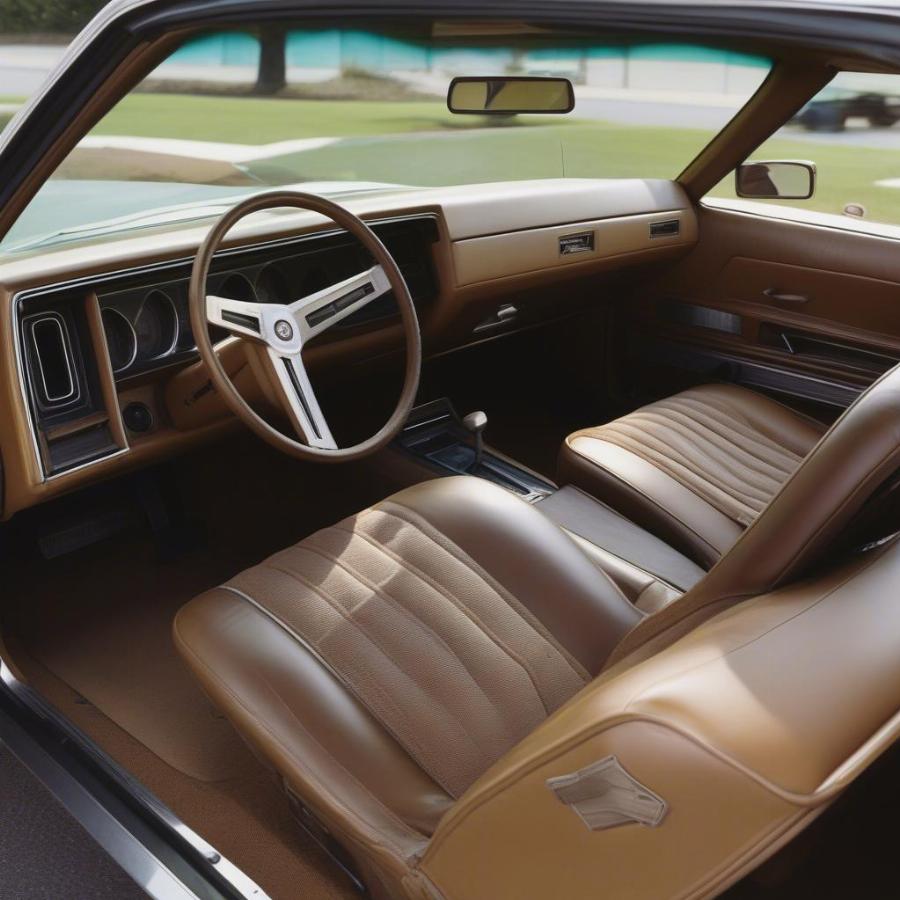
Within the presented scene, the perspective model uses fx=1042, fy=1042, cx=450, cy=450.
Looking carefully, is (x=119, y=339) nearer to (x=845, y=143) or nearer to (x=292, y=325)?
(x=292, y=325)

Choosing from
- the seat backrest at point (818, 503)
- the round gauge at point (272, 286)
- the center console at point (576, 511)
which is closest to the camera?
the seat backrest at point (818, 503)

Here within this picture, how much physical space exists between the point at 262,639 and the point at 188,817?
512 mm

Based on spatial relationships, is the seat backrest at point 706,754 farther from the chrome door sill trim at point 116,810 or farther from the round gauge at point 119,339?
the round gauge at point 119,339

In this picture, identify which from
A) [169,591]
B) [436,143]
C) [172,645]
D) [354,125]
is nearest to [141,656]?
[172,645]

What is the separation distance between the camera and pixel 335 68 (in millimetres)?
13945

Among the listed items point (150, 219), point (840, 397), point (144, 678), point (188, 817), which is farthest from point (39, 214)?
point (840, 397)

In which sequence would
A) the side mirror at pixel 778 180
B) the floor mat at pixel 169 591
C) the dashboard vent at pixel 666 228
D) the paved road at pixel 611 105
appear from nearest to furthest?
the floor mat at pixel 169 591 < the side mirror at pixel 778 180 < the dashboard vent at pixel 666 228 < the paved road at pixel 611 105

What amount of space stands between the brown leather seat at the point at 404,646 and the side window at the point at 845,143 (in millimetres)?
1275

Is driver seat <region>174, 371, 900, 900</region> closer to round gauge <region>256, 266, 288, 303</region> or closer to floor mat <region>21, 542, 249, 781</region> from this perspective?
floor mat <region>21, 542, 249, 781</region>

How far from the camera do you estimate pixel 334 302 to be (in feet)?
6.47

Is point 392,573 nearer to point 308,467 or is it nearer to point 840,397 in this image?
point 308,467

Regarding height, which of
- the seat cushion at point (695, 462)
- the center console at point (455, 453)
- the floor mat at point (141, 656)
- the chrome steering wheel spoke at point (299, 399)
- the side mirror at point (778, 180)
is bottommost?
the floor mat at point (141, 656)

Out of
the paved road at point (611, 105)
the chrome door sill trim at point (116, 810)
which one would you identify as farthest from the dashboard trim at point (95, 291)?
the paved road at point (611, 105)

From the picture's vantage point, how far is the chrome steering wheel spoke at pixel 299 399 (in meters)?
1.84
